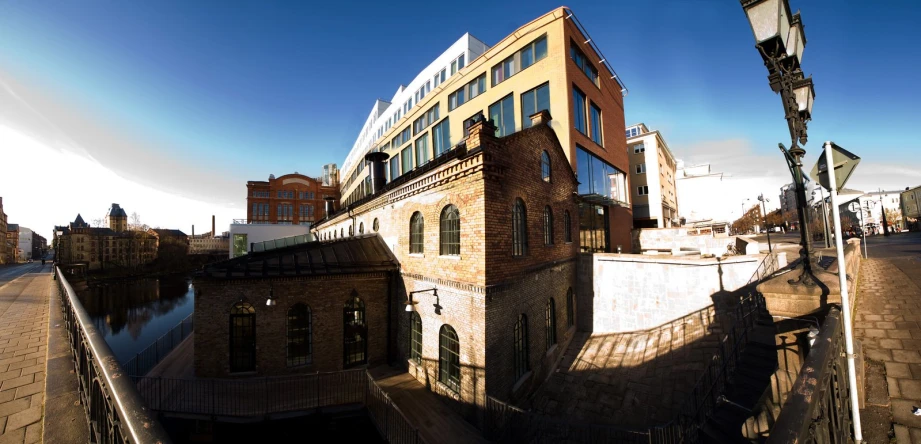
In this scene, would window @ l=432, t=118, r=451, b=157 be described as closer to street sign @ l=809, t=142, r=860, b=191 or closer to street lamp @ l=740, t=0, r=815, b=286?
street lamp @ l=740, t=0, r=815, b=286

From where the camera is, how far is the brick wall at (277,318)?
9930 millimetres

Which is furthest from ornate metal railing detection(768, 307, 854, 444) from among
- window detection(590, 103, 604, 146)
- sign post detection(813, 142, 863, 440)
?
window detection(590, 103, 604, 146)

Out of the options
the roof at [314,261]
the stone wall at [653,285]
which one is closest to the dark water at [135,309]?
the roof at [314,261]

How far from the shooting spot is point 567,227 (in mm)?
13492

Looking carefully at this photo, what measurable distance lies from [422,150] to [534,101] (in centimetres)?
1236

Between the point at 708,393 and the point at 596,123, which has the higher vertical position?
the point at 596,123

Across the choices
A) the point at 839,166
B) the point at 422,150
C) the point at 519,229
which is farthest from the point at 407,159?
the point at 839,166

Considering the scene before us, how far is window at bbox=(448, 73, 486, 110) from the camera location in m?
19.9

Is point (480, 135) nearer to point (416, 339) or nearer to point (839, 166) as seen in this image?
point (839, 166)

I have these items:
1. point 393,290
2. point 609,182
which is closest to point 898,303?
point 393,290

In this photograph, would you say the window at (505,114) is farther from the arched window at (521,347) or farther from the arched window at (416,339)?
the arched window at (416,339)

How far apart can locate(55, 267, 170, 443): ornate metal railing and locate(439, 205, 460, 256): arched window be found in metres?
6.96

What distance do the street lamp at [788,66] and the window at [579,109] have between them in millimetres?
12708

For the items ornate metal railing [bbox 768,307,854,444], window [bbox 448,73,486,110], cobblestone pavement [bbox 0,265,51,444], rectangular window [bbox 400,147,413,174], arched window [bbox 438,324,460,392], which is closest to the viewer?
ornate metal railing [bbox 768,307,854,444]
